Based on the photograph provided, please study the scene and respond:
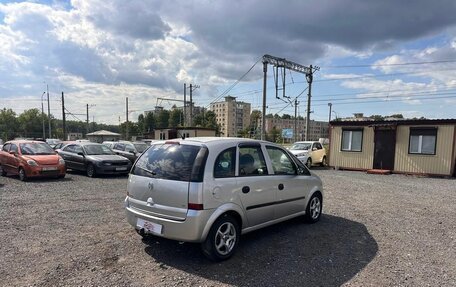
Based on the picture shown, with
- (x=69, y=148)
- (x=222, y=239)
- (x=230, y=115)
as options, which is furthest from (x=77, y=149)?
(x=230, y=115)

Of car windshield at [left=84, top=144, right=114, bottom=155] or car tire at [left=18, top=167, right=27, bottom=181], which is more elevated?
car windshield at [left=84, top=144, right=114, bottom=155]

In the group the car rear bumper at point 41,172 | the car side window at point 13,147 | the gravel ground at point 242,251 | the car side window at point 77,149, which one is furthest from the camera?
the car side window at point 77,149

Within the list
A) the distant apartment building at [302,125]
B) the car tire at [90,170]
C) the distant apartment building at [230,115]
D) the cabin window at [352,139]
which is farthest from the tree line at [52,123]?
the car tire at [90,170]

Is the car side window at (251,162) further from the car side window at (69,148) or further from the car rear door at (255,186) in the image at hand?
the car side window at (69,148)

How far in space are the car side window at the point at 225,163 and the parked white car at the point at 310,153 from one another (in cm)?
1493

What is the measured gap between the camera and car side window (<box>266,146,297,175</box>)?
542cm

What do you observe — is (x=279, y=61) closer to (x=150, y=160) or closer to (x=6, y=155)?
(x=6, y=155)

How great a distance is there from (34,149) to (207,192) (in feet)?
37.1

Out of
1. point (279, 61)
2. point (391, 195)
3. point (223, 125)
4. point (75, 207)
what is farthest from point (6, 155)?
point (223, 125)

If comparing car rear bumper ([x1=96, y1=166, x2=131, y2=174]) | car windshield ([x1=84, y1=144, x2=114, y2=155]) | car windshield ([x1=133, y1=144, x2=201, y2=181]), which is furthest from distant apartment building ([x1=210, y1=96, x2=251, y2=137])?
car windshield ([x1=133, y1=144, x2=201, y2=181])

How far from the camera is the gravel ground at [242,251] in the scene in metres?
3.89

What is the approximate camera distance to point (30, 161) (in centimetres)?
1167

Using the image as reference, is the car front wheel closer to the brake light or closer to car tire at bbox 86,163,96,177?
the brake light

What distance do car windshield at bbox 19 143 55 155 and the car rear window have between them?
383 inches
